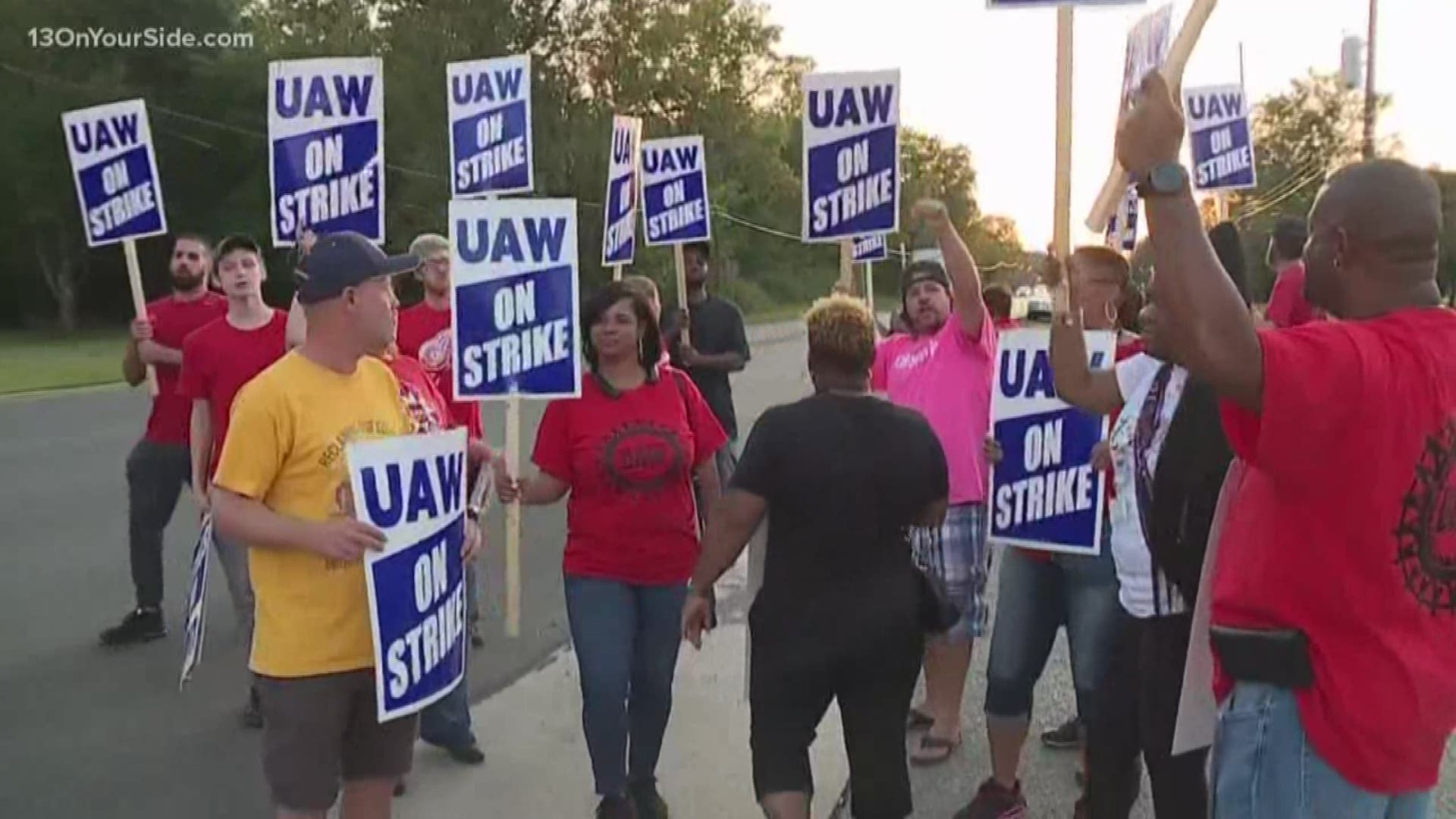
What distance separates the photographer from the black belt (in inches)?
93.6

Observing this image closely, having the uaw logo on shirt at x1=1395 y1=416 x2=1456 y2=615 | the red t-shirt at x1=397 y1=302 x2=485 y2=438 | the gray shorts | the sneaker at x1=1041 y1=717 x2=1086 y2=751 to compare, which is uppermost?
the red t-shirt at x1=397 y1=302 x2=485 y2=438

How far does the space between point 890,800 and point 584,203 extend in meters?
40.3

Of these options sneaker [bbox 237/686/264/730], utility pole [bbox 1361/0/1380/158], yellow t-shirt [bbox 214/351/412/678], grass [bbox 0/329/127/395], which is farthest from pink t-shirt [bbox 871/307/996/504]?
utility pole [bbox 1361/0/1380/158]

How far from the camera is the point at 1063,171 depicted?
3422 millimetres

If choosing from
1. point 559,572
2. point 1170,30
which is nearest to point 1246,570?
point 1170,30

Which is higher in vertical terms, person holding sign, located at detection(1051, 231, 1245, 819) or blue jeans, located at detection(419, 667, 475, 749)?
person holding sign, located at detection(1051, 231, 1245, 819)

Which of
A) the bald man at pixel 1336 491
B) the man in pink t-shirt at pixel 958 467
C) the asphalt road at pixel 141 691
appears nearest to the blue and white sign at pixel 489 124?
the asphalt road at pixel 141 691

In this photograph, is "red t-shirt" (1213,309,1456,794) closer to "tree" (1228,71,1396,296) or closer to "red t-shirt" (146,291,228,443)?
"red t-shirt" (146,291,228,443)

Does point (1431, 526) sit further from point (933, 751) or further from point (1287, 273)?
point (1287, 273)

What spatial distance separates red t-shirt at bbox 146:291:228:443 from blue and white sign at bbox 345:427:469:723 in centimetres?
362

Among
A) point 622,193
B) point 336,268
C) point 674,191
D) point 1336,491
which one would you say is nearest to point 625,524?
point 336,268

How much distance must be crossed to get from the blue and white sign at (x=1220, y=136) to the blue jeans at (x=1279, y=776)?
32.3 feet

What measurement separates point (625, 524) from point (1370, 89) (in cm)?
3191

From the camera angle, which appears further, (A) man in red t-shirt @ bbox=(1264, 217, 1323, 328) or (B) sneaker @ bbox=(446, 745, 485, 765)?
(A) man in red t-shirt @ bbox=(1264, 217, 1323, 328)
